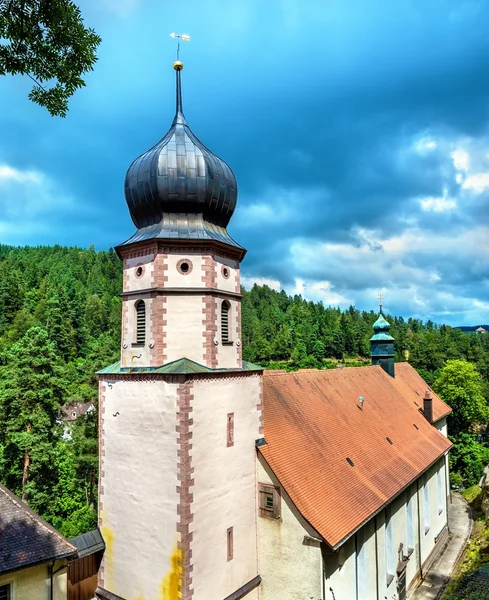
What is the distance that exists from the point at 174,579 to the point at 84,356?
224 feet

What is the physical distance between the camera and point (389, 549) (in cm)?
1675

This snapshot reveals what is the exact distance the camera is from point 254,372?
13.8 metres

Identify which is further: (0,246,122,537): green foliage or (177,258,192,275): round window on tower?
(0,246,122,537): green foliage

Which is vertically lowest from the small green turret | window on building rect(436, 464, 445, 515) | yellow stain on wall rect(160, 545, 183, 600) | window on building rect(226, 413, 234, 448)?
window on building rect(436, 464, 445, 515)

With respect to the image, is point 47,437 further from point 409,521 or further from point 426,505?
point 426,505

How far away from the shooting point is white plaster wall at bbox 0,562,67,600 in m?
11.8

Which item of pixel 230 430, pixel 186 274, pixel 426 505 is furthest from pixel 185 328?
pixel 426 505

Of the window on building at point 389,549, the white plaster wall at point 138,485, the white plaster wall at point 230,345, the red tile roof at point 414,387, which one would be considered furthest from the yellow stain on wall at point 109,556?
the red tile roof at point 414,387

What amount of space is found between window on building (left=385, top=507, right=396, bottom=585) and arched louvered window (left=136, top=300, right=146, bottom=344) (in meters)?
11.3

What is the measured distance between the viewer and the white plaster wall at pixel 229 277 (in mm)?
13234

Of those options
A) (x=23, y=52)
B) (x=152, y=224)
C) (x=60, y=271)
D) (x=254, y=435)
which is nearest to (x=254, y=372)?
(x=254, y=435)

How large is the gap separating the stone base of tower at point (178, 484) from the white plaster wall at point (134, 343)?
1.59 feet

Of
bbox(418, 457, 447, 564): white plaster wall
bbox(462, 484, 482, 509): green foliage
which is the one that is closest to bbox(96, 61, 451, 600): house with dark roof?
bbox(418, 457, 447, 564): white plaster wall

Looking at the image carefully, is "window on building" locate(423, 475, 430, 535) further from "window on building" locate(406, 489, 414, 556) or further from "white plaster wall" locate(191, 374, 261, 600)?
"white plaster wall" locate(191, 374, 261, 600)
